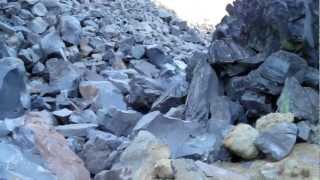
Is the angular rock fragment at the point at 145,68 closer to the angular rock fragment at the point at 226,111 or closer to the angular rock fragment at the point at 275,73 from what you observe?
the angular rock fragment at the point at 226,111

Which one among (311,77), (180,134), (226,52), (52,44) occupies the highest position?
(311,77)

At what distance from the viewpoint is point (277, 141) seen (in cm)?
445

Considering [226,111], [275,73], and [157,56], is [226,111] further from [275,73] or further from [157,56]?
[157,56]

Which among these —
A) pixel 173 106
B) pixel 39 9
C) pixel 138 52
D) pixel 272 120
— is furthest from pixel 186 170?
pixel 39 9

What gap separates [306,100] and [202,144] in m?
0.99

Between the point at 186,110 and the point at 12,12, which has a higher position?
the point at 186,110

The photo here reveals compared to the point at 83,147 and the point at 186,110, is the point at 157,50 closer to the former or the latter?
the point at 186,110

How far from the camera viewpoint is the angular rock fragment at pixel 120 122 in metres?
6.01

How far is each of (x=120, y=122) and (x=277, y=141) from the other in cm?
205

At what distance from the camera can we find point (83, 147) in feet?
17.5

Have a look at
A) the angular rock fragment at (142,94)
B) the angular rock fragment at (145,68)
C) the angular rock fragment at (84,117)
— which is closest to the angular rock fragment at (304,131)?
the angular rock fragment at (84,117)

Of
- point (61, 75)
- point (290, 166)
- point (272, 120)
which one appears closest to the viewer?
point (290, 166)

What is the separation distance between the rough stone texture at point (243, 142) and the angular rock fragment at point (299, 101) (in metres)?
0.55

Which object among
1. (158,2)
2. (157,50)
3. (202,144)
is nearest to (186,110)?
(202,144)
